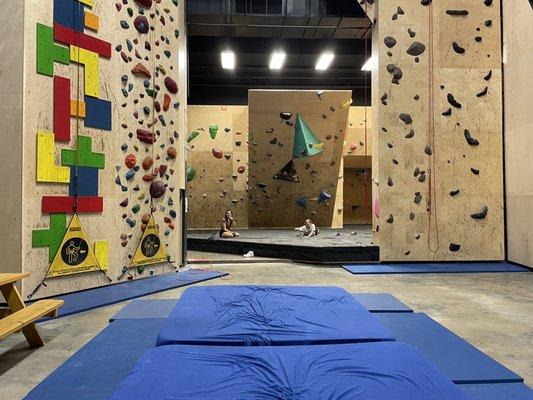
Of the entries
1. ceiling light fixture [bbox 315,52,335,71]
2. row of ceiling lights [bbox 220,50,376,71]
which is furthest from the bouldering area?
ceiling light fixture [bbox 315,52,335,71]

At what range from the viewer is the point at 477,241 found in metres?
6.20

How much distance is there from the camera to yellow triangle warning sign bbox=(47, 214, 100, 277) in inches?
159

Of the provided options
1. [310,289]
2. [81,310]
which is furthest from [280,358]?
[81,310]

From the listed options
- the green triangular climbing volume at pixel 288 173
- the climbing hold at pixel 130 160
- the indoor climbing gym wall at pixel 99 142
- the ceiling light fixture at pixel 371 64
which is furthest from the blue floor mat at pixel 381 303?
the green triangular climbing volume at pixel 288 173

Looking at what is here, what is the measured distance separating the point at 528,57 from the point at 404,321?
4884 millimetres

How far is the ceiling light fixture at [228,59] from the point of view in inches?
392

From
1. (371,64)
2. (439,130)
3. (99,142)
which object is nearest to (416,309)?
(439,130)

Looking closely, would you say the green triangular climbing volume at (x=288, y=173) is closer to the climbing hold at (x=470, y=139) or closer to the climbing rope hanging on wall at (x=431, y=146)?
the climbing rope hanging on wall at (x=431, y=146)

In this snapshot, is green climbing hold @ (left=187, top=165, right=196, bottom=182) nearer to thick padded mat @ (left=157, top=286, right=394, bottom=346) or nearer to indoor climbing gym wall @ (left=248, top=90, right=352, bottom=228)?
indoor climbing gym wall @ (left=248, top=90, right=352, bottom=228)

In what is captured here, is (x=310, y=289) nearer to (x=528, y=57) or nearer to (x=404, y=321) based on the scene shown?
(x=404, y=321)

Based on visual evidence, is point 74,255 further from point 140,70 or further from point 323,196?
point 323,196

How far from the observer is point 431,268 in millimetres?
5762

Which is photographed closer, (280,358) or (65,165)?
(280,358)

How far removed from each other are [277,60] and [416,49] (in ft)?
17.1
